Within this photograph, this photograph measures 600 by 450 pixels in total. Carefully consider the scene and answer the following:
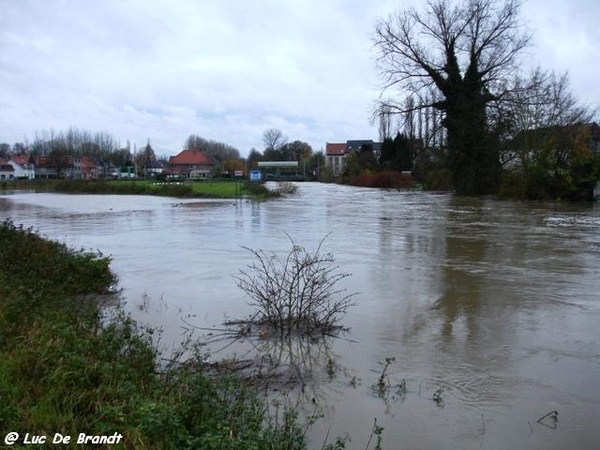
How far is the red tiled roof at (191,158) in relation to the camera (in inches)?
5271

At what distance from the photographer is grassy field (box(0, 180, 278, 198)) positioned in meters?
46.7

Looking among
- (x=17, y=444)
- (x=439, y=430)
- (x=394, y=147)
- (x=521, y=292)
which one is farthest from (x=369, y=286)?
(x=394, y=147)

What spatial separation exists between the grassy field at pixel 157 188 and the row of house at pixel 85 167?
29.7 meters

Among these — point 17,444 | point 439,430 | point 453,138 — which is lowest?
point 439,430

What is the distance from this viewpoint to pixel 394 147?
83.4 m

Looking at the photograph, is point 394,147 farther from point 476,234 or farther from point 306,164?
point 476,234

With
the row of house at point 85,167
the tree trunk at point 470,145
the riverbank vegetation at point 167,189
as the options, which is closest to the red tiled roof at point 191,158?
the row of house at point 85,167

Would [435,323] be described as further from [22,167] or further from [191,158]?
[22,167]

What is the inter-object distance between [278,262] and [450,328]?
5.65 metres

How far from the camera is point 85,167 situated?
422 ft

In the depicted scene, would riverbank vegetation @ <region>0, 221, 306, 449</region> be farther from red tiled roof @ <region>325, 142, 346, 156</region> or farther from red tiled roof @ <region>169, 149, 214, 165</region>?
red tiled roof @ <region>325, 142, 346, 156</region>

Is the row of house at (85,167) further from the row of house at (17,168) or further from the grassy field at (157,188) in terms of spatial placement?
the grassy field at (157,188)

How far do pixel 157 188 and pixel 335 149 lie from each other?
348ft

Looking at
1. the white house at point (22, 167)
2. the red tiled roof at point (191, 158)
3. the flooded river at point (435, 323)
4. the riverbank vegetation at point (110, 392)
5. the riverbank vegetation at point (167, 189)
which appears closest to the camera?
the riverbank vegetation at point (110, 392)
